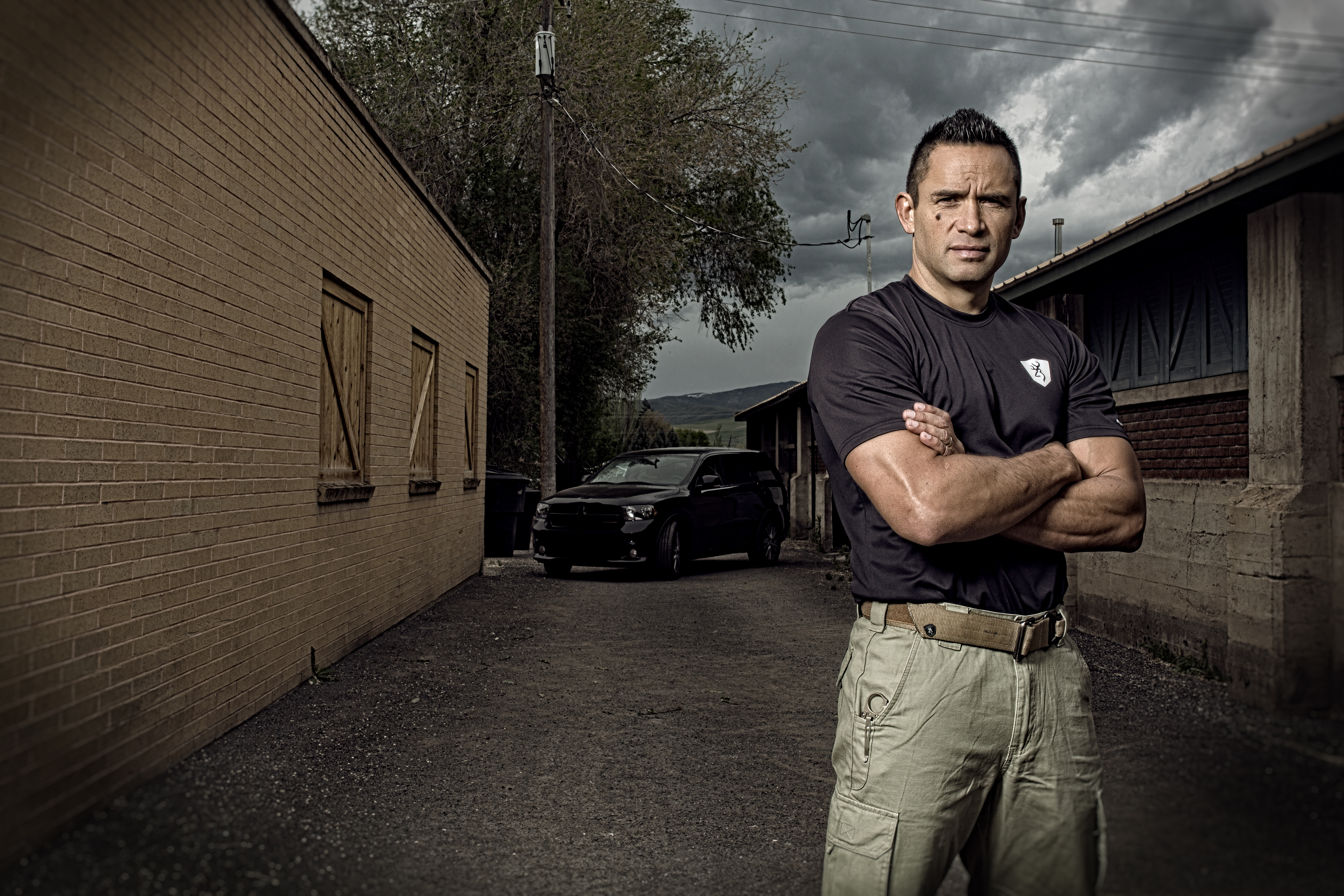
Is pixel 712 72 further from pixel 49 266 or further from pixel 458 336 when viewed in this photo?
pixel 49 266

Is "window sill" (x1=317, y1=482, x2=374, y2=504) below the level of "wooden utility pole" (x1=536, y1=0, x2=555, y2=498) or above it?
below

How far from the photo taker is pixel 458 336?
11727mm

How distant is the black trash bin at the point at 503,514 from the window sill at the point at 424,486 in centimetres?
483

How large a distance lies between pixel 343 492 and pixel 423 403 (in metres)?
3.54

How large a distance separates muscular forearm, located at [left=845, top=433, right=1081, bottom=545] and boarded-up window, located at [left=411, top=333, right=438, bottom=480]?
26.1 ft

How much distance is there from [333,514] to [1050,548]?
5.49 m

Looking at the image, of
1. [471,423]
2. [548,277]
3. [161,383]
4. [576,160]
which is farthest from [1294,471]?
[576,160]

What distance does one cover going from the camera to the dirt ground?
1169mm

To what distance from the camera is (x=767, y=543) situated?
46.7 ft

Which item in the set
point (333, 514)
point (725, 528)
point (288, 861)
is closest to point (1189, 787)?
point (288, 861)

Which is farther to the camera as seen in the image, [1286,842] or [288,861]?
[288,861]

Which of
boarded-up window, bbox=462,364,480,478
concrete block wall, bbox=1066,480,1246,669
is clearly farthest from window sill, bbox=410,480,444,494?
concrete block wall, bbox=1066,480,1246,669

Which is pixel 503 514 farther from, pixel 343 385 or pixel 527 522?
pixel 343 385

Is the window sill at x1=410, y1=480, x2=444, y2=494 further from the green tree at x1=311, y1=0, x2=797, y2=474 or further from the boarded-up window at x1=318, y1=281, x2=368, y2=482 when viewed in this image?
the green tree at x1=311, y1=0, x2=797, y2=474
